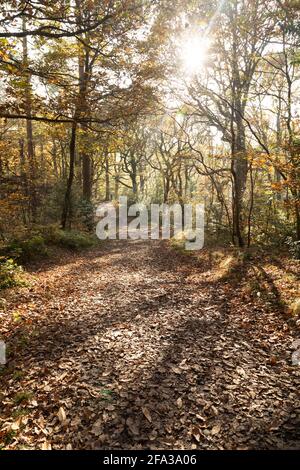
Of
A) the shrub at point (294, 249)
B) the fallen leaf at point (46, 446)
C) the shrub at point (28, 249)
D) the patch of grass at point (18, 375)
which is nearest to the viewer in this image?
the fallen leaf at point (46, 446)

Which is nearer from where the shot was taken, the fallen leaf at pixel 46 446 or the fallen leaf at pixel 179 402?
the fallen leaf at pixel 46 446

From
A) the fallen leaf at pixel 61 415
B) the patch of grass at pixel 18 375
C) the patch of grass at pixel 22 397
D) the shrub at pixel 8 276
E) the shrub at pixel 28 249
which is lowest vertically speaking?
the fallen leaf at pixel 61 415

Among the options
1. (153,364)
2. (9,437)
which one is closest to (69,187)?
(153,364)

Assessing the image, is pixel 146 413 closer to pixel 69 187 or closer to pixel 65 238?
pixel 65 238

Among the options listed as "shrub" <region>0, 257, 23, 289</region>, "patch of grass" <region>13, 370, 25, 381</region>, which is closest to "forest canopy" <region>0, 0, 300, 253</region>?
"shrub" <region>0, 257, 23, 289</region>

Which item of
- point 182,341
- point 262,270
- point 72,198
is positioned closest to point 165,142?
point 72,198

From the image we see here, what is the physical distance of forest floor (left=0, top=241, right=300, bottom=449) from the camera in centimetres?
320

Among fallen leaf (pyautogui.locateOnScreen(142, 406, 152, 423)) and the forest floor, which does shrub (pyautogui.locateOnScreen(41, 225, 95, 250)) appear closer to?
the forest floor

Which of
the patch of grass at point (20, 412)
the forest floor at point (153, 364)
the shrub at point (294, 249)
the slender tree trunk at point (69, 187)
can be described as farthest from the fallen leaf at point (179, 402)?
the slender tree trunk at point (69, 187)

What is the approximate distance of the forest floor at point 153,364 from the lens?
3201 mm

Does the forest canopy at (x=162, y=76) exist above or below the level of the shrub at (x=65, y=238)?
above

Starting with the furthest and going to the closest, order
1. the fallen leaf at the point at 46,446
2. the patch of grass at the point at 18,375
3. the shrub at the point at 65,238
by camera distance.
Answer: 1. the shrub at the point at 65,238
2. the patch of grass at the point at 18,375
3. the fallen leaf at the point at 46,446

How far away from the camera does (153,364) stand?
4398 mm

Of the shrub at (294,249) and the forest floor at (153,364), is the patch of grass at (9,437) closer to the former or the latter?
the forest floor at (153,364)
